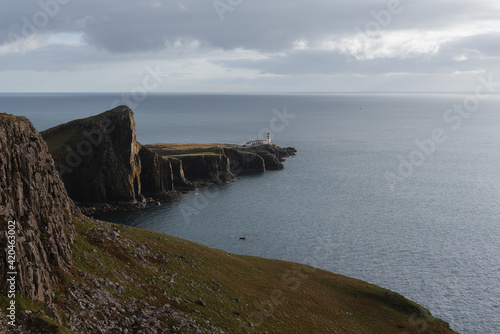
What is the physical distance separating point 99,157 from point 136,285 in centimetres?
8676

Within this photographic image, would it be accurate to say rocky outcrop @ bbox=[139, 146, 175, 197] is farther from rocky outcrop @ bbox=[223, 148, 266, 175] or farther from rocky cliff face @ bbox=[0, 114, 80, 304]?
rocky cliff face @ bbox=[0, 114, 80, 304]

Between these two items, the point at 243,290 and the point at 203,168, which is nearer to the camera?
the point at 243,290

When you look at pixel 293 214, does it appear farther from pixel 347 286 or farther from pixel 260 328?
pixel 260 328

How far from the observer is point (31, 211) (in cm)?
3794

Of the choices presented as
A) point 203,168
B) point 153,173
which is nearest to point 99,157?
point 153,173

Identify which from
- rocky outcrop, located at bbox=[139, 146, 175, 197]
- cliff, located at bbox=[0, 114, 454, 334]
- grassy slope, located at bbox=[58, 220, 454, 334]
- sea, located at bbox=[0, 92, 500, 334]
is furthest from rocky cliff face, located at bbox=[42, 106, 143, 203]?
grassy slope, located at bbox=[58, 220, 454, 334]

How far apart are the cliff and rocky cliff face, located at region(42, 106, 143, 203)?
5712 cm

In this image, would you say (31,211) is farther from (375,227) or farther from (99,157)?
(375,227)

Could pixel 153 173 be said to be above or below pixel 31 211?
below

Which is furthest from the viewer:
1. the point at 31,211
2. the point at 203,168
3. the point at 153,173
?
the point at 203,168

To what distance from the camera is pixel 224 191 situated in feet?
486

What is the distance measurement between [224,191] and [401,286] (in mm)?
82476

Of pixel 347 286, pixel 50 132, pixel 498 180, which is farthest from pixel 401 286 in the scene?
pixel 498 180

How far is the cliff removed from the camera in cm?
3369
